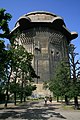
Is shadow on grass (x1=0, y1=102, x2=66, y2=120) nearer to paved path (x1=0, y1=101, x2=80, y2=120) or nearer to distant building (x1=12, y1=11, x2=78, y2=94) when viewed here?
paved path (x1=0, y1=101, x2=80, y2=120)

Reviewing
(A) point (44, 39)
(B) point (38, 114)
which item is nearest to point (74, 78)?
(B) point (38, 114)

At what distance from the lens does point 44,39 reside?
2532 inches

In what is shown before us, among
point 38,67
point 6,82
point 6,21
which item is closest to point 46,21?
point 38,67

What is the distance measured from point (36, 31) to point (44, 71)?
47.2ft

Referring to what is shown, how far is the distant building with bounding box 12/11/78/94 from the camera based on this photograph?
2425 inches

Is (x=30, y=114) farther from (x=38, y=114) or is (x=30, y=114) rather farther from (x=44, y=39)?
(x=44, y=39)

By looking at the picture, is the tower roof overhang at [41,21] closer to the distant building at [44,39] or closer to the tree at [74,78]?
the distant building at [44,39]

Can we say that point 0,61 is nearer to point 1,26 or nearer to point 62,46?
point 1,26

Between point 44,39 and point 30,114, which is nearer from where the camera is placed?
point 30,114

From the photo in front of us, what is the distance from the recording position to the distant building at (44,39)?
61594 millimetres

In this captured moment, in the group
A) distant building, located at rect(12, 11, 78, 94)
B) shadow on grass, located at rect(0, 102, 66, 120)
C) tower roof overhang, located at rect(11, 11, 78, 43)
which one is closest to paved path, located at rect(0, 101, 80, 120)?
shadow on grass, located at rect(0, 102, 66, 120)

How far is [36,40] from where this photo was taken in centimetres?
6406

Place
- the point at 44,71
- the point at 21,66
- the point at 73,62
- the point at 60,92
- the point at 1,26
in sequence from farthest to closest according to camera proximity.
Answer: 1. the point at 44,71
2. the point at 21,66
3. the point at 60,92
4. the point at 73,62
5. the point at 1,26

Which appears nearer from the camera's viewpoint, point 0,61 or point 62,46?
point 0,61
